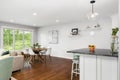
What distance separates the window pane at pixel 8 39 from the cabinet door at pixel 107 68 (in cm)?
590

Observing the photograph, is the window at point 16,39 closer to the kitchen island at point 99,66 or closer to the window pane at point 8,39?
the window pane at point 8,39

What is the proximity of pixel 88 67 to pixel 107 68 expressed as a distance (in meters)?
0.42

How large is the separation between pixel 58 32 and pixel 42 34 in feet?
5.44

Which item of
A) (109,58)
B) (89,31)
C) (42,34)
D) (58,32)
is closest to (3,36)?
(42,34)

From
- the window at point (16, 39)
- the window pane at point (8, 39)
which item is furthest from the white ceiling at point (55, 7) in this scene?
the window at point (16, 39)

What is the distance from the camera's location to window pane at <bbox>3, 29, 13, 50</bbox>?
20.2 feet

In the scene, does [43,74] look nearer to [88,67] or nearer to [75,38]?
[88,67]

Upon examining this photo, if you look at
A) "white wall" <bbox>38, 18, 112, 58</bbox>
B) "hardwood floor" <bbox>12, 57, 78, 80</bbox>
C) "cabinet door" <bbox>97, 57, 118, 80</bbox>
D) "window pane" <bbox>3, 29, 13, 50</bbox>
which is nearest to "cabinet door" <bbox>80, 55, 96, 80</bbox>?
"cabinet door" <bbox>97, 57, 118, 80</bbox>

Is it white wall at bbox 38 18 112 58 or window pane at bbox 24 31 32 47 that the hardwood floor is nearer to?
white wall at bbox 38 18 112 58

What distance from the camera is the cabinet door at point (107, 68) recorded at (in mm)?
2043

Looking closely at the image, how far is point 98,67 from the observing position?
223 centimetres

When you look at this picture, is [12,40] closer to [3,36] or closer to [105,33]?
[3,36]

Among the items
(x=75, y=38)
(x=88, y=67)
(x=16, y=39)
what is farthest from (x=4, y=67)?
(x=16, y=39)

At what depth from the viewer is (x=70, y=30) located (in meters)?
6.36
